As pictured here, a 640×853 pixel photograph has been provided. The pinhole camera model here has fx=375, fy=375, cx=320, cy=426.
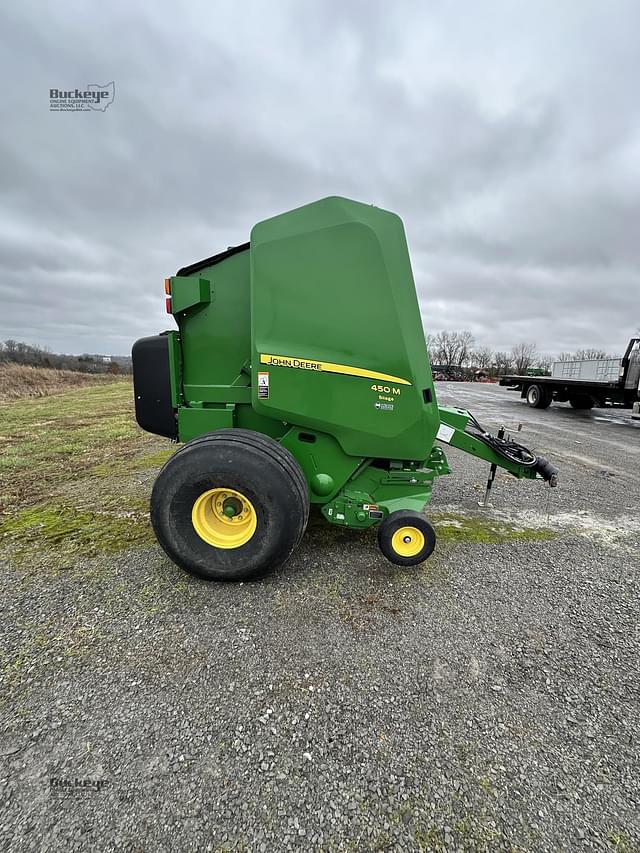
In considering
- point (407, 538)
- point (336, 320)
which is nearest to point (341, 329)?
point (336, 320)

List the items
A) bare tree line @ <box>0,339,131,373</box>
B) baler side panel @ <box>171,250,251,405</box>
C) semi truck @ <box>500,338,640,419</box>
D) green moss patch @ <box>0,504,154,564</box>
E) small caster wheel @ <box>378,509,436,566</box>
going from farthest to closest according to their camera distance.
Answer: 1. bare tree line @ <box>0,339,131,373</box>
2. semi truck @ <box>500,338,640,419</box>
3. green moss patch @ <box>0,504,154,564</box>
4. baler side panel @ <box>171,250,251,405</box>
5. small caster wheel @ <box>378,509,436,566</box>

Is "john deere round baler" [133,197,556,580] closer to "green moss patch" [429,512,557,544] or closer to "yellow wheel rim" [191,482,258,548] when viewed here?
"yellow wheel rim" [191,482,258,548]

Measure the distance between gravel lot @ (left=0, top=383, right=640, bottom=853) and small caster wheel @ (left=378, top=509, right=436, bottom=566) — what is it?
0.20 metres

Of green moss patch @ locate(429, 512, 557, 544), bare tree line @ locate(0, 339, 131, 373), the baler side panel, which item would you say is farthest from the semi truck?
bare tree line @ locate(0, 339, 131, 373)

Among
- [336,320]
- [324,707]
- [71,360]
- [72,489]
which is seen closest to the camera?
[324,707]

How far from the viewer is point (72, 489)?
410cm

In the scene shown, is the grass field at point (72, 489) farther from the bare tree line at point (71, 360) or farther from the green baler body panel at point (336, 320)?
the bare tree line at point (71, 360)

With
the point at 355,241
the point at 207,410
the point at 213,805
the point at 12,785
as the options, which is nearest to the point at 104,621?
the point at 12,785

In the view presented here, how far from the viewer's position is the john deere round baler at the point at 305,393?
2.37 metres

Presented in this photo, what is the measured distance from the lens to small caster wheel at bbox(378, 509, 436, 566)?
251 centimetres

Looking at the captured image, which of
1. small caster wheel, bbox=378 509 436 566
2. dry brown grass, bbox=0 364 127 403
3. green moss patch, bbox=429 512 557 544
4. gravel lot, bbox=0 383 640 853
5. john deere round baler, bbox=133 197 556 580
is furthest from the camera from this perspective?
dry brown grass, bbox=0 364 127 403

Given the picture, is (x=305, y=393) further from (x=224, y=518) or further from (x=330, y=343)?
(x=224, y=518)

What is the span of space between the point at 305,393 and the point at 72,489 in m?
3.18

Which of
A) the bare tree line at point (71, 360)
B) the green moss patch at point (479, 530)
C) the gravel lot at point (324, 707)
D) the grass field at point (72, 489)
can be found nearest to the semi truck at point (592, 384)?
the green moss patch at point (479, 530)
